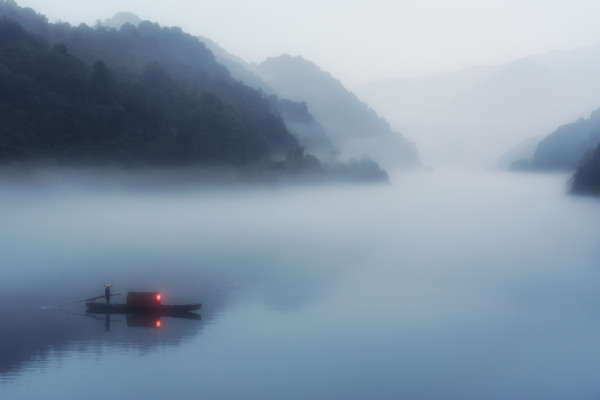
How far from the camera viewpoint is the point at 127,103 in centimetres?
6225

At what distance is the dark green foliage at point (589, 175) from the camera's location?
66.1m

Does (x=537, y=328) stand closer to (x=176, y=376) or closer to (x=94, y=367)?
(x=176, y=376)

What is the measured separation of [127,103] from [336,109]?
74.9 meters

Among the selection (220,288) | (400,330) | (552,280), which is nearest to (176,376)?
(400,330)

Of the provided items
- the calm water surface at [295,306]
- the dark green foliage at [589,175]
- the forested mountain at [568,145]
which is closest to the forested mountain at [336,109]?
the forested mountain at [568,145]

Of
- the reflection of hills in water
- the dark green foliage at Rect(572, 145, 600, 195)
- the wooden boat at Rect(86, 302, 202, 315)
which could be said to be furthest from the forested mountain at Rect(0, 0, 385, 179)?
the wooden boat at Rect(86, 302, 202, 315)

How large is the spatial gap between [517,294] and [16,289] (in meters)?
19.7

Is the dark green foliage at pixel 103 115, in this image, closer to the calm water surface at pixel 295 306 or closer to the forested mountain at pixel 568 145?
the calm water surface at pixel 295 306

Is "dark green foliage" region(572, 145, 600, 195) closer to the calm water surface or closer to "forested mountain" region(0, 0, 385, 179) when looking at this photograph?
the calm water surface

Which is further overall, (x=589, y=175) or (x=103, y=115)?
(x=589, y=175)

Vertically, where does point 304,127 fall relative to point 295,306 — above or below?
above

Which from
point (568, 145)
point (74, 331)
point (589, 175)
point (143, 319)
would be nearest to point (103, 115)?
point (143, 319)

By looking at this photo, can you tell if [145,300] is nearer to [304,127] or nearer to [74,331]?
[74,331]

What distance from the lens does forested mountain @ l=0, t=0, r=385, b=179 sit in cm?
5494
